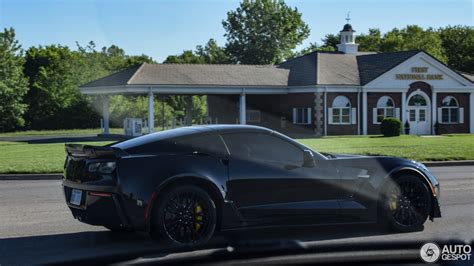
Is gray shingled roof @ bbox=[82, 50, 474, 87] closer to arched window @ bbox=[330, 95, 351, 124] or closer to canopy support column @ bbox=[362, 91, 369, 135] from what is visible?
canopy support column @ bbox=[362, 91, 369, 135]

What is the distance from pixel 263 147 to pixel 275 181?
19.7 inches

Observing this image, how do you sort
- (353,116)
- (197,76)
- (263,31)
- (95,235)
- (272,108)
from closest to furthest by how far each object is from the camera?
(95,235) → (197,76) → (353,116) → (272,108) → (263,31)

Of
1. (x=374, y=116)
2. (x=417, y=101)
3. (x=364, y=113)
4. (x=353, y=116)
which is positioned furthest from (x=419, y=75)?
(x=353, y=116)

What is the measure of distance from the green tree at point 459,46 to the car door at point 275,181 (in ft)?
249

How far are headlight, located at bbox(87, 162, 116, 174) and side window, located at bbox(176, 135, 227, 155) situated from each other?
2.76 ft

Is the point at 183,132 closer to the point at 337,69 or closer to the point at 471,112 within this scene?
the point at 337,69

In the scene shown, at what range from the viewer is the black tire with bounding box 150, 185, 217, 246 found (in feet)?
23.9

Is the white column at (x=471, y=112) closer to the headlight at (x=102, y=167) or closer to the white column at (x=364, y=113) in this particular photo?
the white column at (x=364, y=113)

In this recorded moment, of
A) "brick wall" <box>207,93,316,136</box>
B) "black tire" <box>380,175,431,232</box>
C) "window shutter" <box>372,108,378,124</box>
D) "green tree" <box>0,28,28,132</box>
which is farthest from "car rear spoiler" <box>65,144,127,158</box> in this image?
"green tree" <box>0,28,28,132</box>

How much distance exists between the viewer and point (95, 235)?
8.49 m

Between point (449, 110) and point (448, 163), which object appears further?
point (449, 110)

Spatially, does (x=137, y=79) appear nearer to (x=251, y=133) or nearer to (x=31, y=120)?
(x=31, y=120)

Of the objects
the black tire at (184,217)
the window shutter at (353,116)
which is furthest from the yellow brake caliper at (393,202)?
the window shutter at (353,116)

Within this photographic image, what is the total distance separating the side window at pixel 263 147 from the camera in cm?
802
